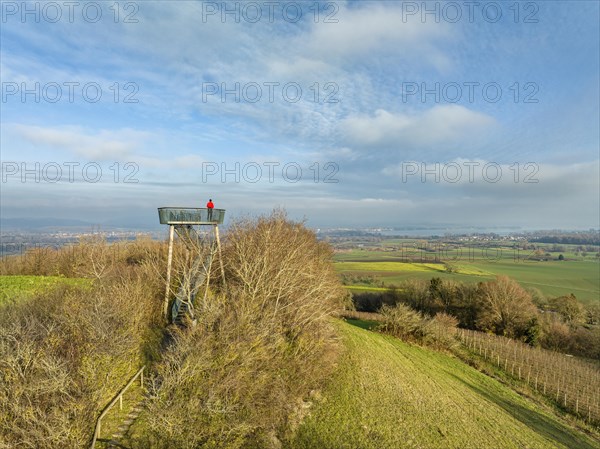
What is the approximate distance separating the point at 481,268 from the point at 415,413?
78.7 meters

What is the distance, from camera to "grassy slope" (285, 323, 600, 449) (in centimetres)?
1491

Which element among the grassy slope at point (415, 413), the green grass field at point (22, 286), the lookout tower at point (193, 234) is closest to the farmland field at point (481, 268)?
the grassy slope at point (415, 413)

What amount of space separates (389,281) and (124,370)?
62.1 meters

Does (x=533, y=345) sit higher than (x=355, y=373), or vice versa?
(x=355, y=373)

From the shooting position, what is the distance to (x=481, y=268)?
83.6 meters

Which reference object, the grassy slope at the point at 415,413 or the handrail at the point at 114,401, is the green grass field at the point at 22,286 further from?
the grassy slope at the point at 415,413

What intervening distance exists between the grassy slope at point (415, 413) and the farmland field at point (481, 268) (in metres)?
41.4

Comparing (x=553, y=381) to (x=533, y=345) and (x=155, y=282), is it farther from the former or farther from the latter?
(x=155, y=282)

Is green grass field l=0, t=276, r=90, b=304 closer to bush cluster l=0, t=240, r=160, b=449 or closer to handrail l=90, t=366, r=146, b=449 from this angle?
bush cluster l=0, t=240, r=160, b=449

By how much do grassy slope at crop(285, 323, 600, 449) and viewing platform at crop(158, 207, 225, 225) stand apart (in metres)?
13.2

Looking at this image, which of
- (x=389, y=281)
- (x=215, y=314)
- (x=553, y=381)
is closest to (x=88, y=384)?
(x=215, y=314)

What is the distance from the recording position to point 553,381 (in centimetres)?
2920

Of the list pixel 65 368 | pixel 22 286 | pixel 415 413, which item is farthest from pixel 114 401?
pixel 22 286

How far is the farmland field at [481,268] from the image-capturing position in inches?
2645
